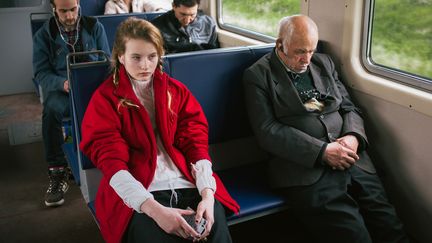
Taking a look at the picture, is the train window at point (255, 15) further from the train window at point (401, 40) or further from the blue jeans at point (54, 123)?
the blue jeans at point (54, 123)

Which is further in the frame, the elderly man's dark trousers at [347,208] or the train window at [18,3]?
the train window at [18,3]

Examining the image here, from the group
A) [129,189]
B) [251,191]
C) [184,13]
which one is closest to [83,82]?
[129,189]

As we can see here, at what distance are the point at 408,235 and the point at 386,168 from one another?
387 millimetres

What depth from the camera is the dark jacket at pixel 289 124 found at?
2445 millimetres

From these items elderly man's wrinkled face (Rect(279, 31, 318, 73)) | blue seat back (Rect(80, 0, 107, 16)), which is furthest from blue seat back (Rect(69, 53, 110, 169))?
blue seat back (Rect(80, 0, 107, 16))

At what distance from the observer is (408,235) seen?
8.96 feet

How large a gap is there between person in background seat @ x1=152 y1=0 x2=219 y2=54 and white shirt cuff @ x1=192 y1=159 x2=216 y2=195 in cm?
200

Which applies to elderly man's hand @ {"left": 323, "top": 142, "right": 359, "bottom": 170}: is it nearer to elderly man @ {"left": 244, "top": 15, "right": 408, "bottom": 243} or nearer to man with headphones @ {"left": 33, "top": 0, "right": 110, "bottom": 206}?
elderly man @ {"left": 244, "top": 15, "right": 408, "bottom": 243}

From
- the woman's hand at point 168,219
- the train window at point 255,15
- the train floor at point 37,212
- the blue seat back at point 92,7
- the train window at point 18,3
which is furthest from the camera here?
the train window at point 18,3

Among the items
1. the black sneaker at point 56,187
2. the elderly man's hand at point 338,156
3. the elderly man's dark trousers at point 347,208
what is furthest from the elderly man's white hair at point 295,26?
the black sneaker at point 56,187

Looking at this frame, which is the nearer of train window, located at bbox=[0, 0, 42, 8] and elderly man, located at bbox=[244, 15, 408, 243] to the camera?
elderly man, located at bbox=[244, 15, 408, 243]

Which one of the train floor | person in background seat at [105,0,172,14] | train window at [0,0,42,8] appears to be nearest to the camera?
the train floor

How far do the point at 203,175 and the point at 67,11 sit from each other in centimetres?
170

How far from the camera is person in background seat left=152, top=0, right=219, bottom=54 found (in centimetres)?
400
